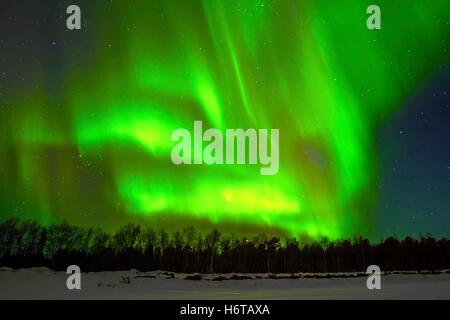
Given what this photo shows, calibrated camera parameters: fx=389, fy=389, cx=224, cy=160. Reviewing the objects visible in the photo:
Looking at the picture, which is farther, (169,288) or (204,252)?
(204,252)

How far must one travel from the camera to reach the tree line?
6291 centimetres

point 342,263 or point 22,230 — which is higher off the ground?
point 22,230

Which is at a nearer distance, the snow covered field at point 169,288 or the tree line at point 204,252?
the snow covered field at point 169,288

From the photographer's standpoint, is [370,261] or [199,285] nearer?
[199,285]

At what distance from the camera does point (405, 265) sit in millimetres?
71625

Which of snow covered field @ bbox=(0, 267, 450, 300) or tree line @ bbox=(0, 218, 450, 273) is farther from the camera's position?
tree line @ bbox=(0, 218, 450, 273)

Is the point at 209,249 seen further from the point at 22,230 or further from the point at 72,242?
the point at 22,230

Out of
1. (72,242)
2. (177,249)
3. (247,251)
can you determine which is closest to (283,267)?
(247,251)

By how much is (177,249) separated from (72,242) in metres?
18.2

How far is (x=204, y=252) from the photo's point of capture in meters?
71.1

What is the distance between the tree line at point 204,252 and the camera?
206ft
